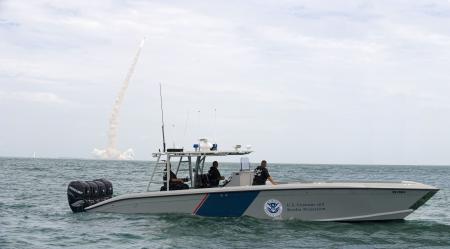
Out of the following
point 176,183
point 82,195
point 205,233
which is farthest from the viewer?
point 82,195

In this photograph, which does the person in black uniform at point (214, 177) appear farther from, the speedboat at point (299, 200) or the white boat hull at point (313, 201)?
the white boat hull at point (313, 201)

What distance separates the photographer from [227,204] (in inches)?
640

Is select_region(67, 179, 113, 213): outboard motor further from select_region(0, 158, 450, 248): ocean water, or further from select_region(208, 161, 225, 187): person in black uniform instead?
select_region(208, 161, 225, 187): person in black uniform

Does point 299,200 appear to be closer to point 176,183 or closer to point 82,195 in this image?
point 176,183

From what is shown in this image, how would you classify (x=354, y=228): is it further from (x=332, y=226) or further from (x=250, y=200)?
(x=250, y=200)

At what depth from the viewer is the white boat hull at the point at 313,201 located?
15.9m

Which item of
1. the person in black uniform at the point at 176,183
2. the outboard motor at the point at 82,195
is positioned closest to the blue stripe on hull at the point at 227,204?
the person in black uniform at the point at 176,183

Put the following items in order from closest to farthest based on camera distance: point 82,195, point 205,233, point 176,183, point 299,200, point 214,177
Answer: point 205,233
point 299,200
point 176,183
point 214,177
point 82,195

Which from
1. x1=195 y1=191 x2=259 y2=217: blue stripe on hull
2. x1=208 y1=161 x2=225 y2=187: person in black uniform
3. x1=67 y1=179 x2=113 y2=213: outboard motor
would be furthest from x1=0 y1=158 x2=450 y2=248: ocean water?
x1=208 y1=161 x2=225 y2=187: person in black uniform

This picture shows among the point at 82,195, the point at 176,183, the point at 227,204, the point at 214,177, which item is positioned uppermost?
the point at 214,177

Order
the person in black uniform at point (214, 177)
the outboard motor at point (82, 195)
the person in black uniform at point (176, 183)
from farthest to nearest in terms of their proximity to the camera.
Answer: the outboard motor at point (82, 195)
the person in black uniform at point (214, 177)
the person in black uniform at point (176, 183)

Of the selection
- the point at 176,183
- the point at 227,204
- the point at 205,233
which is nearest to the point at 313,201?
the point at 227,204

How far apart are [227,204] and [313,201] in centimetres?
211

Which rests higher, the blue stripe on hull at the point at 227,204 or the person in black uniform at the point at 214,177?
the person in black uniform at the point at 214,177
